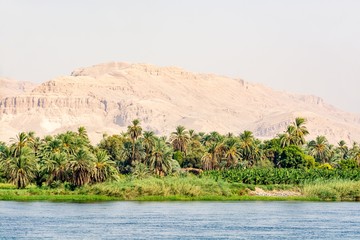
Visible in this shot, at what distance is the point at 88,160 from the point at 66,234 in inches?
1930

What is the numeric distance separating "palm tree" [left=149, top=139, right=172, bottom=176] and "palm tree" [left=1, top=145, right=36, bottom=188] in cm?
2435

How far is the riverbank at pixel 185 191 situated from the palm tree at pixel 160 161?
1408 cm

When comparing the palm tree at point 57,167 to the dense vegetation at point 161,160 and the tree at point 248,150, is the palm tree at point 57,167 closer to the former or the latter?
the dense vegetation at point 161,160

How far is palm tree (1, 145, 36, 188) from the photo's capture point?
400ft

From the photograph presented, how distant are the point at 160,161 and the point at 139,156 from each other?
9.83 m

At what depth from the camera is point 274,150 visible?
16700 cm

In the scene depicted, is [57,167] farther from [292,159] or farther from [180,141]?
[292,159]

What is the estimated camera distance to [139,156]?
496ft

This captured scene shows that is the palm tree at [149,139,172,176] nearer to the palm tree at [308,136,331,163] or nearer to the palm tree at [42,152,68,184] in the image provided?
the palm tree at [42,152,68,184]

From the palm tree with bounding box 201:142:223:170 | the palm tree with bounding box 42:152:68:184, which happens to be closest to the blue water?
the palm tree with bounding box 42:152:68:184

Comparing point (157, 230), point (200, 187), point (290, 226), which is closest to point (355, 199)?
point (200, 187)

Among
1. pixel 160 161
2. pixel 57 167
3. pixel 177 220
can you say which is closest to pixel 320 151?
pixel 160 161

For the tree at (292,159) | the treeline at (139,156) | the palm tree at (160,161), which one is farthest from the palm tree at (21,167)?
the tree at (292,159)

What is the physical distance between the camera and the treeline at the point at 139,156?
122 m
